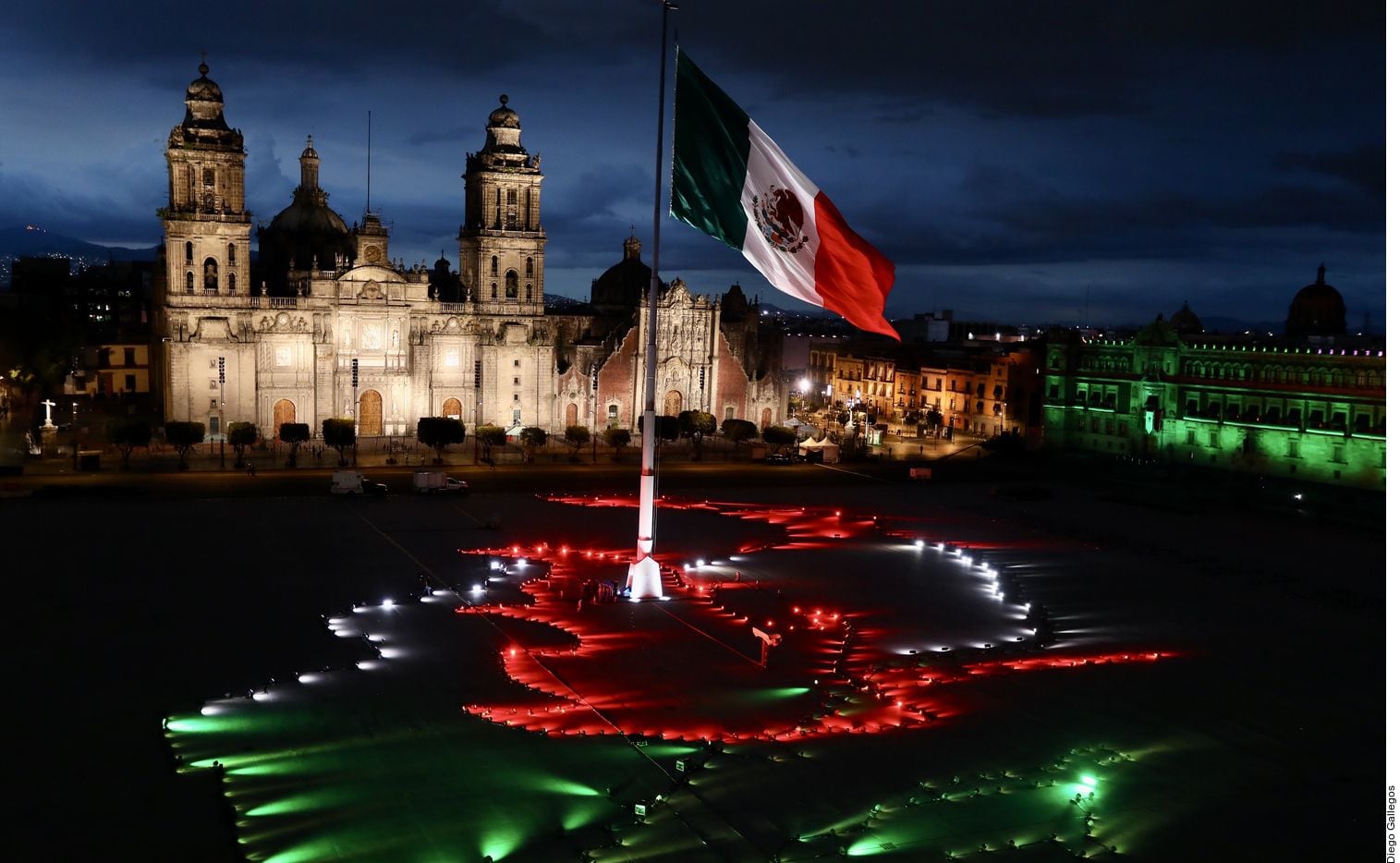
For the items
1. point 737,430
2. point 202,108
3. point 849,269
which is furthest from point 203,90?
point 849,269

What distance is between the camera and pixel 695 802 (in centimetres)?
2212

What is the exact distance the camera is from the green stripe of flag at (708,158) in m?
29.2

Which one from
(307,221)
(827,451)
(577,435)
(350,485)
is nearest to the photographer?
(350,485)

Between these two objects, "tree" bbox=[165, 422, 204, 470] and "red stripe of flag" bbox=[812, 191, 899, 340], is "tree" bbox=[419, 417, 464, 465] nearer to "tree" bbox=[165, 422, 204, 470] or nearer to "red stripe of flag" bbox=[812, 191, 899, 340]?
"tree" bbox=[165, 422, 204, 470]

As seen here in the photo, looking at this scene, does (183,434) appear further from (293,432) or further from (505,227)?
(505,227)

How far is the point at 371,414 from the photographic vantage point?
79.5 m

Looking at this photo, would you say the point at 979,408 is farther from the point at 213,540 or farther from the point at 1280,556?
the point at 213,540

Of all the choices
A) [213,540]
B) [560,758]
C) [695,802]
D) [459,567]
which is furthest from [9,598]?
[695,802]

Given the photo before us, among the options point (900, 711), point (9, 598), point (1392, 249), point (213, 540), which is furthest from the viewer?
point (213, 540)

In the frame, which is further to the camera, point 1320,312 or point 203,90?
point 1320,312

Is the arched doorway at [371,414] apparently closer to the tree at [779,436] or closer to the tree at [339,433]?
the tree at [339,433]

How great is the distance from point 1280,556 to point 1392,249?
126ft

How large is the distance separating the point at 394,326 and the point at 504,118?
17.2 metres

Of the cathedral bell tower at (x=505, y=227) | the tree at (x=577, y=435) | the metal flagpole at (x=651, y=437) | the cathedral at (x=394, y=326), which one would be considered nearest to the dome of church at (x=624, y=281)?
the cathedral at (x=394, y=326)
